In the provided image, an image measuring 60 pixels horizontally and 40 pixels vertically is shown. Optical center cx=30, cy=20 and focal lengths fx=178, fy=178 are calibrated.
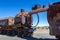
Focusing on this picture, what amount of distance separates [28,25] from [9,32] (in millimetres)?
4013

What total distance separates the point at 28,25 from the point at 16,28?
183 centimetres

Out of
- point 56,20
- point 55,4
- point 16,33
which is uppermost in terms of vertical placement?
point 55,4

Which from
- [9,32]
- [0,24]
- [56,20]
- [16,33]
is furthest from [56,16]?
[0,24]

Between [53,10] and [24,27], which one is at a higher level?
[53,10]

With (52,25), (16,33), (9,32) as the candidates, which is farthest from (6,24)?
(52,25)

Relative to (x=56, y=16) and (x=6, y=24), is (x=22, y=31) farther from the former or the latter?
(x=56, y=16)

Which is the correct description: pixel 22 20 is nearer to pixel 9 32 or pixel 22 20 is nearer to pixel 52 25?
pixel 9 32

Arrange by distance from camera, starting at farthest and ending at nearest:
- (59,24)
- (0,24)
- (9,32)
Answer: (0,24), (9,32), (59,24)

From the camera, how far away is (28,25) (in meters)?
26.2

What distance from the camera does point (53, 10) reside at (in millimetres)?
18203

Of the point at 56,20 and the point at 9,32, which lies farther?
the point at 9,32

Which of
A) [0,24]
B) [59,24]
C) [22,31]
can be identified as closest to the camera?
[59,24]

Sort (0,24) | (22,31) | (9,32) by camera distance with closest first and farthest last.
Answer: (22,31)
(9,32)
(0,24)

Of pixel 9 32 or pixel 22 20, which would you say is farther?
pixel 9 32
